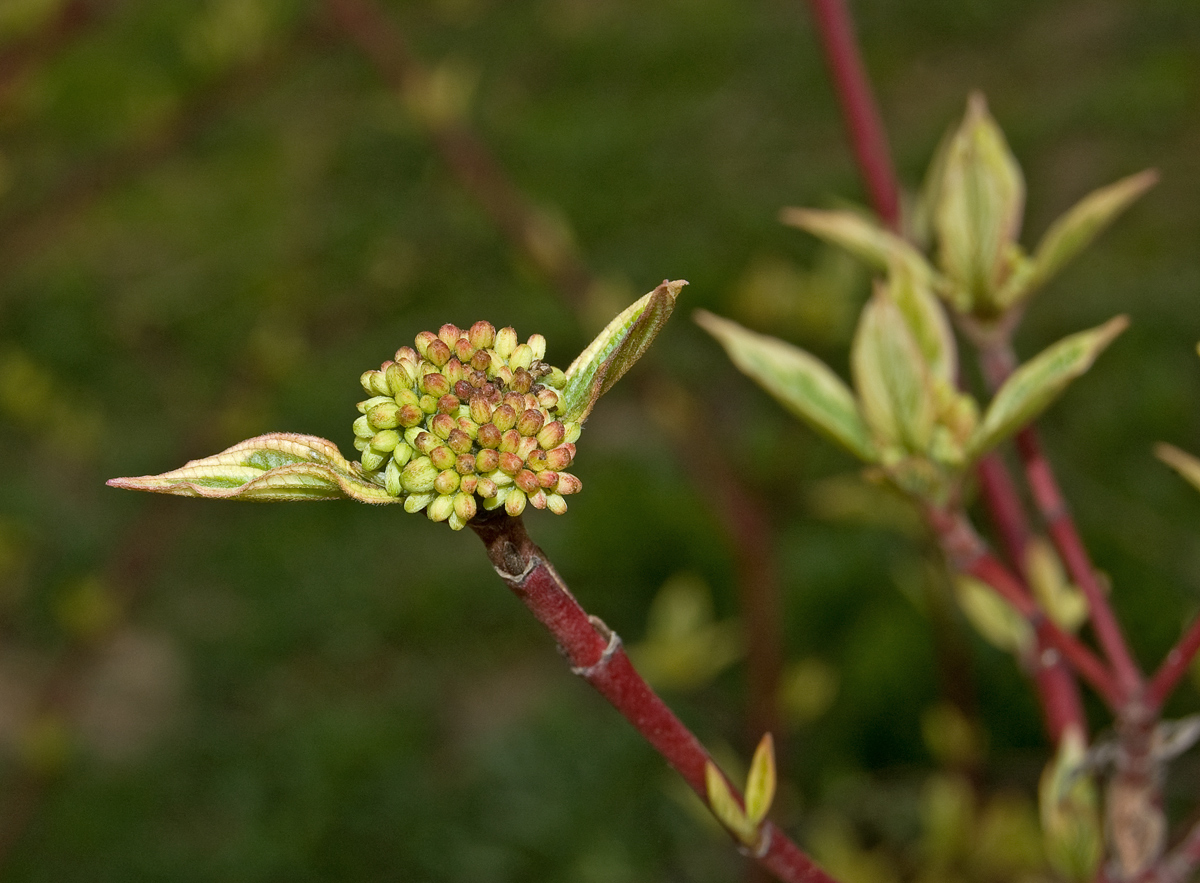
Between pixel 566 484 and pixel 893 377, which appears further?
pixel 893 377

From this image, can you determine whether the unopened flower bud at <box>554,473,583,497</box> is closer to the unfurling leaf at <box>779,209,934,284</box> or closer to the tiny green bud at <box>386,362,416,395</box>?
the tiny green bud at <box>386,362,416,395</box>

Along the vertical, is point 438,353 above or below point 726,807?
above

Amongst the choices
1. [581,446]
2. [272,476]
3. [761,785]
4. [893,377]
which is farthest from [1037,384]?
[581,446]

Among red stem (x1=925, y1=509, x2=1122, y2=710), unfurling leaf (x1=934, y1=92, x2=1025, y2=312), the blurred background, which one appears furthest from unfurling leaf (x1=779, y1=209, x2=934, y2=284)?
the blurred background

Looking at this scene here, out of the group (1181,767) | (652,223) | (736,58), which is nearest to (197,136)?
(652,223)

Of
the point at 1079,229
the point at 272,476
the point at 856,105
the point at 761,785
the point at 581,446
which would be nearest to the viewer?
the point at 272,476

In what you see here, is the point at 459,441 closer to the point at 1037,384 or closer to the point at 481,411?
the point at 481,411

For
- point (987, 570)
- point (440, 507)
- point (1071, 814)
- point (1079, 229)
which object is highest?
point (440, 507)
